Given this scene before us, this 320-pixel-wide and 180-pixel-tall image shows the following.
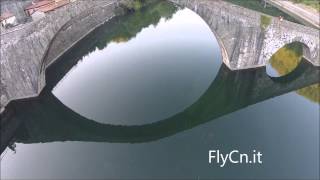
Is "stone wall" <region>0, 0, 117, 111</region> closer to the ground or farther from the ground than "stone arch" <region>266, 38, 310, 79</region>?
farther from the ground

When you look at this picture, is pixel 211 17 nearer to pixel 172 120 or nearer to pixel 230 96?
pixel 230 96

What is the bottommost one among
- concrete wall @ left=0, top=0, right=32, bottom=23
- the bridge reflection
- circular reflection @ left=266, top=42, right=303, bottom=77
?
the bridge reflection

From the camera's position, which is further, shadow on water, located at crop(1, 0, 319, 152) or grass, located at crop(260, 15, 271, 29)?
grass, located at crop(260, 15, 271, 29)

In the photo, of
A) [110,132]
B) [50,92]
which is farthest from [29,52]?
[110,132]

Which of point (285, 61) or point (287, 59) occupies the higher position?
point (287, 59)

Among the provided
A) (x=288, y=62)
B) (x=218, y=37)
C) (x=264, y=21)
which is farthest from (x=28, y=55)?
(x=288, y=62)

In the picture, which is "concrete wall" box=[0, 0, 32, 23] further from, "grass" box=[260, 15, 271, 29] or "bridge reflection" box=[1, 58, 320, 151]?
"grass" box=[260, 15, 271, 29]

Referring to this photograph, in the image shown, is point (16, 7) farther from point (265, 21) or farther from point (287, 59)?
point (287, 59)

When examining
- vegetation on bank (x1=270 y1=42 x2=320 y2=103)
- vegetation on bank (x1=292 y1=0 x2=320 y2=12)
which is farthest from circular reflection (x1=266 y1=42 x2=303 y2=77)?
vegetation on bank (x1=292 y1=0 x2=320 y2=12)
